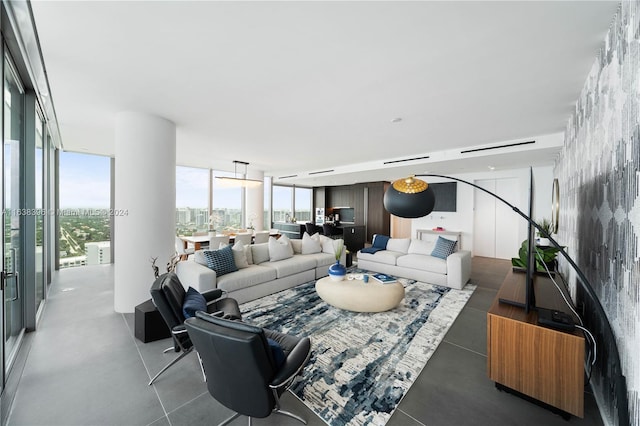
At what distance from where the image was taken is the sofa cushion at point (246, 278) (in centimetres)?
344

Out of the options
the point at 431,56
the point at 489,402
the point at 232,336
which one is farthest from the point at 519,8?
the point at 489,402

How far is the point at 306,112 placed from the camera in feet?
10.5

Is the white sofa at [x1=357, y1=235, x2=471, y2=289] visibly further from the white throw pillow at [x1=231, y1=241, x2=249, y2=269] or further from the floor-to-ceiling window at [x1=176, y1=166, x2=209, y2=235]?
the floor-to-ceiling window at [x1=176, y1=166, x2=209, y2=235]

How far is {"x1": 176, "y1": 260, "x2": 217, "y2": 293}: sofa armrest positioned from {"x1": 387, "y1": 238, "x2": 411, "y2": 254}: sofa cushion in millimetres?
3922

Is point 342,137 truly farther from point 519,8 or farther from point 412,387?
point 412,387

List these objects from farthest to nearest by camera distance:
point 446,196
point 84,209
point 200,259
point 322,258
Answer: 1. point 446,196
2. point 84,209
3. point 322,258
4. point 200,259

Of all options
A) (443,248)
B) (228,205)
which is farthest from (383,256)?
Answer: (228,205)

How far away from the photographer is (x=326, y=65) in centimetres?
216

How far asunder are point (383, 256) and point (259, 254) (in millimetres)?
2637

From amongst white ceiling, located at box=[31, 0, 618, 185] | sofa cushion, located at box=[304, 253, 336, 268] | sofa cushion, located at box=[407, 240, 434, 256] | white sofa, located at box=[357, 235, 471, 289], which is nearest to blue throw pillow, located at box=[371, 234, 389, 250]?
white sofa, located at box=[357, 235, 471, 289]

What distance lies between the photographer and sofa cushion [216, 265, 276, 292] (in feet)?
11.3

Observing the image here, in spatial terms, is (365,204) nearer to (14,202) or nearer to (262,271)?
(262,271)

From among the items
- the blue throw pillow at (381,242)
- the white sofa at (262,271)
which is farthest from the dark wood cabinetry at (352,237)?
the white sofa at (262,271)

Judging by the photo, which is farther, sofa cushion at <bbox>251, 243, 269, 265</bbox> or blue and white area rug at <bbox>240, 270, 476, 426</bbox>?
sofa cushion at <bbox>251, 243, 269, 265</bbox>
